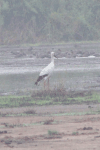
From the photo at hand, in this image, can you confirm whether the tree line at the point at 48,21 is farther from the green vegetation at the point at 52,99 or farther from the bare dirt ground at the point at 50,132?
the bare dirt ground at the point at 50,132

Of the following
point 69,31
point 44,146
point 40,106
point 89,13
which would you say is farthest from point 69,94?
point 89,13

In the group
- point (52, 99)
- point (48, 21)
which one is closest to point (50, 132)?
point (52, 99)

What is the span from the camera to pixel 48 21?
52312mm

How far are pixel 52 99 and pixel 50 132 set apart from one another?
13.4 feet

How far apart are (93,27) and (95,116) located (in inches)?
1765

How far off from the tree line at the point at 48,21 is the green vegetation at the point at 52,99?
38.1 metres

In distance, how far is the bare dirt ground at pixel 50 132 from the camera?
5.15 m

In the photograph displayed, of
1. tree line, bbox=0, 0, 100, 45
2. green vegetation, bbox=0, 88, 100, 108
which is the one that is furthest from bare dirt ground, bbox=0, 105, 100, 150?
tree line, bbox=0, 0, 100, 45

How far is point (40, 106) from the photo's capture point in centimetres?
895

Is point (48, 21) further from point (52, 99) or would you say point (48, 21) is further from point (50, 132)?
point (50, 132)

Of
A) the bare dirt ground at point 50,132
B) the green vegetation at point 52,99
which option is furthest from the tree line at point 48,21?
the bare dirt ground at point 50,132

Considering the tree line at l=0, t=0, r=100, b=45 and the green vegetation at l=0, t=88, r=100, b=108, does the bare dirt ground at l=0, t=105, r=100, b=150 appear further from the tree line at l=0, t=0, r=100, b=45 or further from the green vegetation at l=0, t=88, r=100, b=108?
the tree line at l=0, t=0, r=100, b=45

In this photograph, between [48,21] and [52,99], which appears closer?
[52,99]

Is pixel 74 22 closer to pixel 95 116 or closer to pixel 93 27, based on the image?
pixel 93 27
